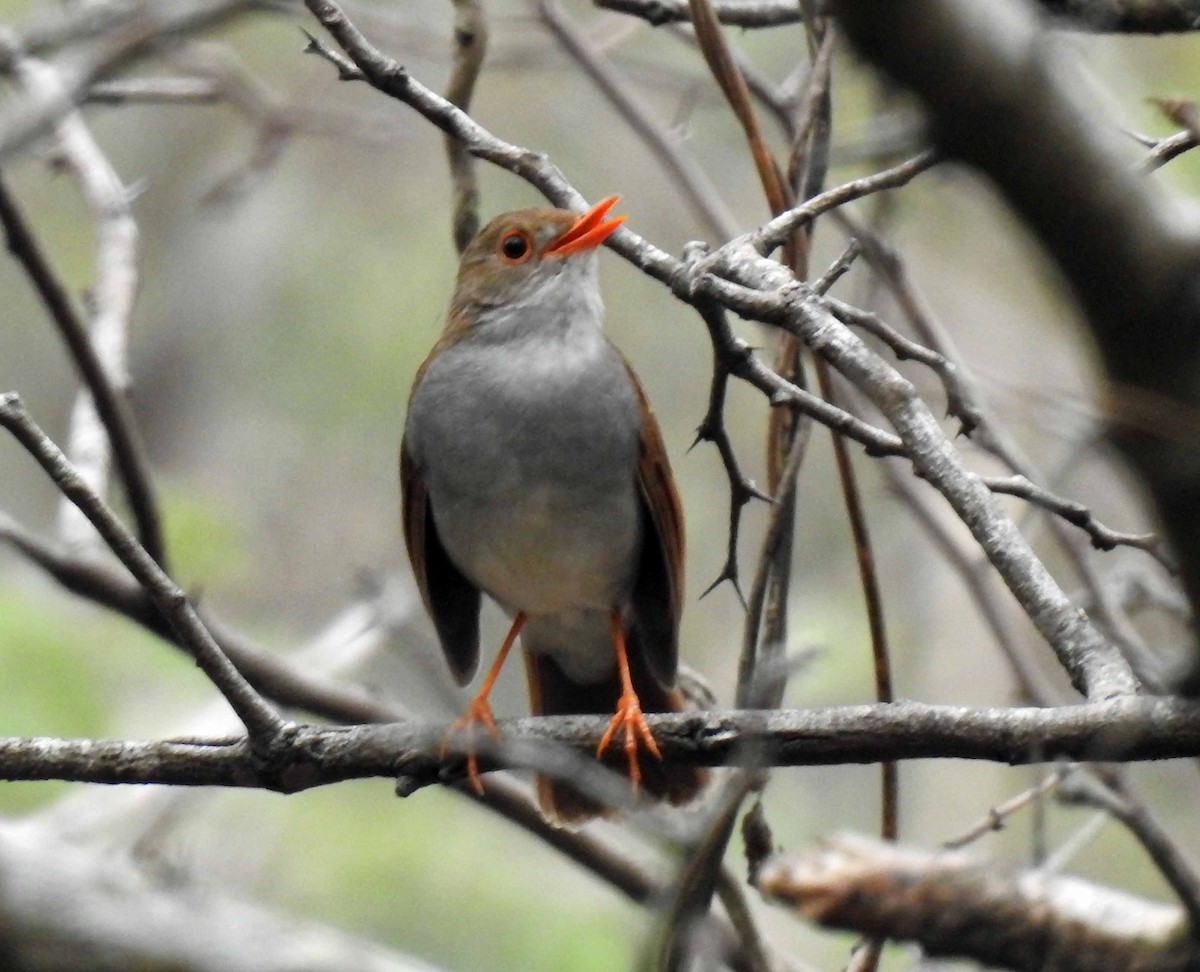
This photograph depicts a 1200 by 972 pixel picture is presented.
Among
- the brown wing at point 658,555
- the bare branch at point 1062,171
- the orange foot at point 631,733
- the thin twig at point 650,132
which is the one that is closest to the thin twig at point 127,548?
the orange foot at point 631,733

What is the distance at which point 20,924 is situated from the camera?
65.7 inches

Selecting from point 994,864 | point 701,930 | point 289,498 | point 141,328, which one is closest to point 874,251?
point 701,930

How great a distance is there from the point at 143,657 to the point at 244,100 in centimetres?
287

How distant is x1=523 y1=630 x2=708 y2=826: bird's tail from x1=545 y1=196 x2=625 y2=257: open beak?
137 cm

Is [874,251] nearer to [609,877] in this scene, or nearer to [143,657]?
[609,877]

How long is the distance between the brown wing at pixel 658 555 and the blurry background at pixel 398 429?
81cm

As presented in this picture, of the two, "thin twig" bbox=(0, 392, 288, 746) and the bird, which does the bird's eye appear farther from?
"thin twig" bbox=(0, 392, 288, 746)

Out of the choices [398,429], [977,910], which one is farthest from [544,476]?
[398,429]

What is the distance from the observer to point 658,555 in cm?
523

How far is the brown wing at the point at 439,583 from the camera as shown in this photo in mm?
5098

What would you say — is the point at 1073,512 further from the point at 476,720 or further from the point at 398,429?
the point at 398,429

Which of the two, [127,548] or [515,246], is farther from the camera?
[515,246]

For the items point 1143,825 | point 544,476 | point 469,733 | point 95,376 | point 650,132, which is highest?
point 650,132

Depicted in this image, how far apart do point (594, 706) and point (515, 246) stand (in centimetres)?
169
